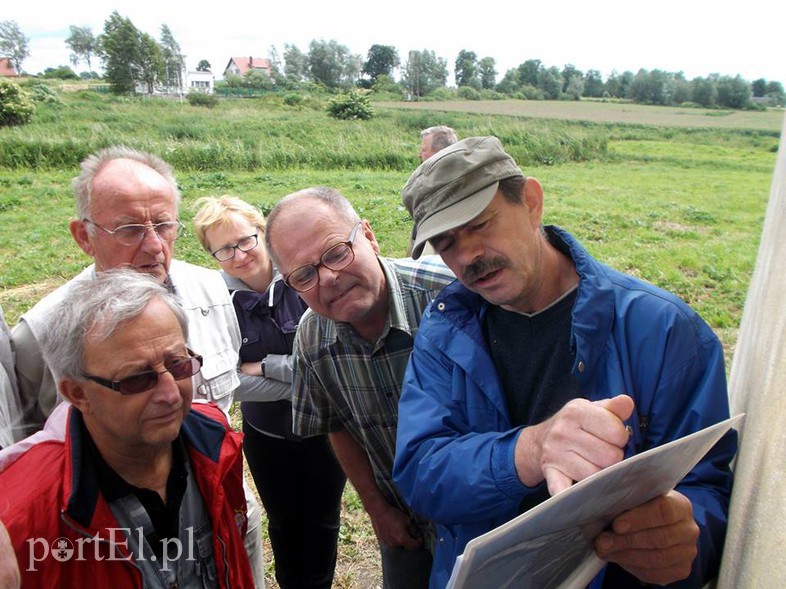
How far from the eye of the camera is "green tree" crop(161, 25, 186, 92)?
50344 mm

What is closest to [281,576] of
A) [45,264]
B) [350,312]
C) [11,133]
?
[350,312]

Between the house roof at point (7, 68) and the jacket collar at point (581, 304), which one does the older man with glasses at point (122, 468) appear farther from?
the house roof at point (7, 68)

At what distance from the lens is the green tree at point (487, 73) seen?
48.8 m

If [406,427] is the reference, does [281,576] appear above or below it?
below

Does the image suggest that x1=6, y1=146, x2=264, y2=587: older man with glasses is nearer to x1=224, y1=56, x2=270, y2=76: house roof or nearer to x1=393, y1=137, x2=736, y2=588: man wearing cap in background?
x1=393, y1=137, x2=736, y2=588: man wearing cap in background

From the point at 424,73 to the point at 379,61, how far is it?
460 inches

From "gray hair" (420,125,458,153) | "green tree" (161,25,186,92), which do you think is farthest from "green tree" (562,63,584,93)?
"gray hair" (420,125,458,153)

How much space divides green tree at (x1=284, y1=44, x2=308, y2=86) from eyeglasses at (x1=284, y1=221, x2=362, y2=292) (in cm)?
6091

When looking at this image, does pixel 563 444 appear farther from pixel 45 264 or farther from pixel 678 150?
pixel 678 150

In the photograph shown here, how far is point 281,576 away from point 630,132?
33107mm

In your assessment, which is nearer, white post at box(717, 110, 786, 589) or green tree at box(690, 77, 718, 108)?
white post at box(717, 110, 786, 589)

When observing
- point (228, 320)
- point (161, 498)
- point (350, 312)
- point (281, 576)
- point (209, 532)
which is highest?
point (350, 312)

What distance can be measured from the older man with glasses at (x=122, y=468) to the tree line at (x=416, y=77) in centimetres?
4151

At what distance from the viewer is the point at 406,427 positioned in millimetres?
1465
